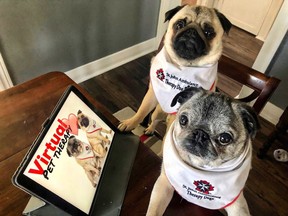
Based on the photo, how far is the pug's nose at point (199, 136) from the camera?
2.28 feet

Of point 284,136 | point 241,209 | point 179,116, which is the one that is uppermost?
point 179,116

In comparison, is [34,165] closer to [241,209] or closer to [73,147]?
[73,147]

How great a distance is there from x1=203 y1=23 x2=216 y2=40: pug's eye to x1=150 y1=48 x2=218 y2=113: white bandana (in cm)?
13

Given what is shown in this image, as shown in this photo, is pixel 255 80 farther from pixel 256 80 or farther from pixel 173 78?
pixel 173 78

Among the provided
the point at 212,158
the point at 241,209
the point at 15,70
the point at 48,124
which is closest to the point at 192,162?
the point at 212,158

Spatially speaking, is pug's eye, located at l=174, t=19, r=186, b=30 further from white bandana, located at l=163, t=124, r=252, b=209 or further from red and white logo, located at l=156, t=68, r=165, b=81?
white bandana, located at l=163, t=124, r=252, b=209

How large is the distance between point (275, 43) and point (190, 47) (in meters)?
1.06

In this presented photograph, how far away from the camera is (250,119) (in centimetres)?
67

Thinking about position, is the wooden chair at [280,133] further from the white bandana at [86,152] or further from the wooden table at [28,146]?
the white bandana at [86,152]

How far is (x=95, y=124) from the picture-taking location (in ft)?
2.34

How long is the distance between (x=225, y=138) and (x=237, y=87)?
1795mm

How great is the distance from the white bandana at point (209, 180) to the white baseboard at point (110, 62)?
5.38 ft

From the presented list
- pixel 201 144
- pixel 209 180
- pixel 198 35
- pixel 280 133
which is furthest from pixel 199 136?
pixel 280 133

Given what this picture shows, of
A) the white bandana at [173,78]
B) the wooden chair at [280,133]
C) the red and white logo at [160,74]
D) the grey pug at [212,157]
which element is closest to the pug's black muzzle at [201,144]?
the grey pug at [212,157]
